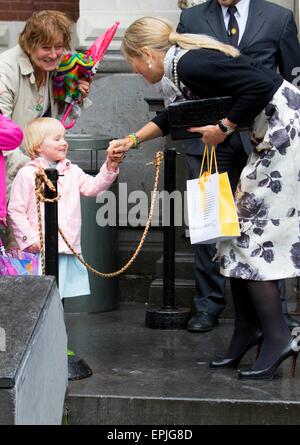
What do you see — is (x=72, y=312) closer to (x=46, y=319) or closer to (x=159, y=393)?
(x=159, y=393)

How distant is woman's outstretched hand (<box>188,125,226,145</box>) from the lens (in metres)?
5.64

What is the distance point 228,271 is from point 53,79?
1.62 meters

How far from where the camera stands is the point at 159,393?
5602mm

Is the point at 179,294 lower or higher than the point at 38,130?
lower

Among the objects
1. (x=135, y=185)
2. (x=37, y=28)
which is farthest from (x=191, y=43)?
(x=135, y=185)

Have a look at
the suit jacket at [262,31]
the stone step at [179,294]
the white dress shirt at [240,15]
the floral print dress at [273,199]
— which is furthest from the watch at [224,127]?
the stone step at [179,294]

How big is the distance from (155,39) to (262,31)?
131 centimetres

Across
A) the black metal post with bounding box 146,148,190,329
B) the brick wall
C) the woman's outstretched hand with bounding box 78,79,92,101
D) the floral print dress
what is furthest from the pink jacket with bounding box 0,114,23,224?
the brick wall

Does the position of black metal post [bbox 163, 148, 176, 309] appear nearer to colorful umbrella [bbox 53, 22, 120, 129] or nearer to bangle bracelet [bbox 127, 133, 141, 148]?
colorful umbrella [bbox 53, 22, 120, 129]

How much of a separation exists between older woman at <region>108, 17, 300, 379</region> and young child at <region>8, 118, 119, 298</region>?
67 cm

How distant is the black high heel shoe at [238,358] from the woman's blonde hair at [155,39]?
1.50m

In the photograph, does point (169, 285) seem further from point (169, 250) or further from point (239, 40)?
point (239, 40)

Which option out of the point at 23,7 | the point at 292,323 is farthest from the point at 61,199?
the point at 23,7

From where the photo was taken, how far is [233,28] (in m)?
6.79
